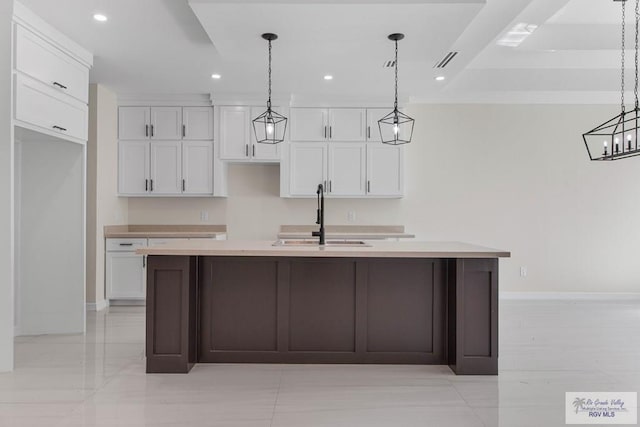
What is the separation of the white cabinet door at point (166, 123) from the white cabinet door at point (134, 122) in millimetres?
72

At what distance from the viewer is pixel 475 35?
3.68 metres

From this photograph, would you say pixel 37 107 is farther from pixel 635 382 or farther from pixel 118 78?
pixel 635 382

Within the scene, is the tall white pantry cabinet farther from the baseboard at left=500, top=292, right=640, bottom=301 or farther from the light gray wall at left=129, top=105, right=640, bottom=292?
the baseboard at left=500, top=292, right=640, bottom=301

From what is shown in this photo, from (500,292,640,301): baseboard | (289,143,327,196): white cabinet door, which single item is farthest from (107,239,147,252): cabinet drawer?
(500,292,640,301): baseboard

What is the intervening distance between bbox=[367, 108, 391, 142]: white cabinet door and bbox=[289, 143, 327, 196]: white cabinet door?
58 centimetres

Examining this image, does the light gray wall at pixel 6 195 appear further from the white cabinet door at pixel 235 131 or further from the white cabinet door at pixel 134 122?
the white cabinet door at pixel 235 131

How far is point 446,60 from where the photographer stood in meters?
4.30

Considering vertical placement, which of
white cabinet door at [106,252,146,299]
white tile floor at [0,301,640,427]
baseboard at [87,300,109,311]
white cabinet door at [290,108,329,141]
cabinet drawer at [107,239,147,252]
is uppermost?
white cabinet door at [290,108,329,141]

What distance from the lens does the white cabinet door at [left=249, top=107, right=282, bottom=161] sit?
18.4 ft

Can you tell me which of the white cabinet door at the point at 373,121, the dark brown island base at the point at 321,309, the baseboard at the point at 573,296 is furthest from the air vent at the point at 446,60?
the baseboard at the point at 573,296

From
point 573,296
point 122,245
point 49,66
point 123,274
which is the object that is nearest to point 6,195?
point 49,66

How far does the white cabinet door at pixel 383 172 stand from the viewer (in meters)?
5.66

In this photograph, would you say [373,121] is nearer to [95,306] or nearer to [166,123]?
[166,123]

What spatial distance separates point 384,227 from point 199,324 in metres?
3.29
